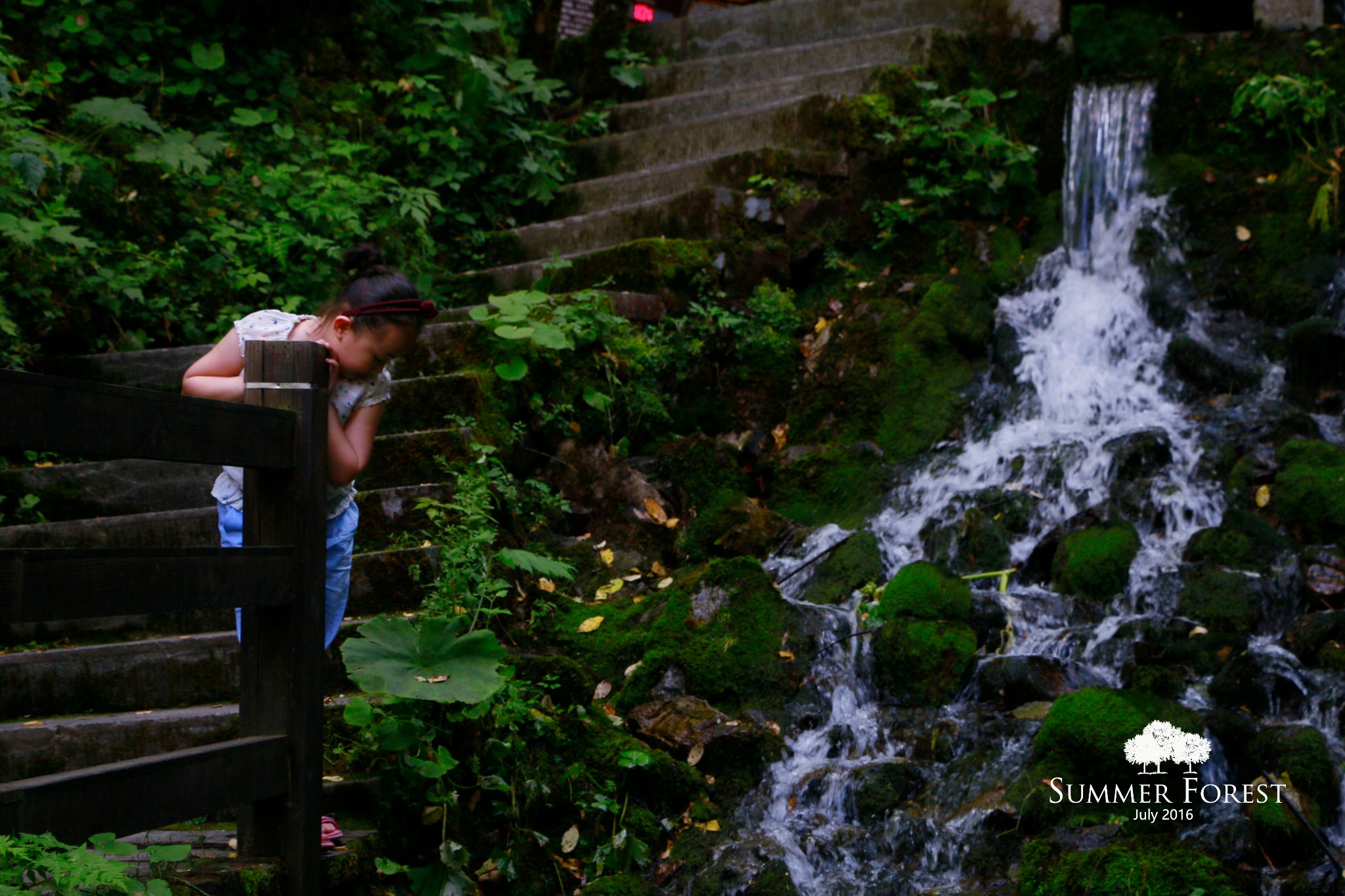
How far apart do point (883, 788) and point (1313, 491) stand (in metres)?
3.09

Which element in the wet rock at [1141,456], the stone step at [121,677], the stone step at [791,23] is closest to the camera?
the stone step at [121,677]

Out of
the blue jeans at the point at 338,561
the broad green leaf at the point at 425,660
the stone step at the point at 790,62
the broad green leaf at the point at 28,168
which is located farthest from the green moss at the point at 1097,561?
the broad green leaf at the point at 28,168

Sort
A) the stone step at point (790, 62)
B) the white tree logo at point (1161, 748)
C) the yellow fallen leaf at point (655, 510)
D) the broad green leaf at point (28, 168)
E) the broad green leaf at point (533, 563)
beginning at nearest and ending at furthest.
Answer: the white tree logo at point (1161, 748) → the broad green leaf at point (533, 563) → the broad green leaf at point (28, 168) → the yellow fallen leaf at point (655, 510) → the stone step at point (790, 62)

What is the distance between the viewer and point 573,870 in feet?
12.2

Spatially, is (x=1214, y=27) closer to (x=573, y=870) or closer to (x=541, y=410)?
(x=541, y=410)

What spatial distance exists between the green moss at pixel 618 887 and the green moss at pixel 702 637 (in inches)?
42.0

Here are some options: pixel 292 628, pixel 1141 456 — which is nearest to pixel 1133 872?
pixel 292 628

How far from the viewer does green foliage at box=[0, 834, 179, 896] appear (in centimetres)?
Result: 202

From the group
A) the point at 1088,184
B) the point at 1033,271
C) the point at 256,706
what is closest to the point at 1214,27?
the point at 1088,184

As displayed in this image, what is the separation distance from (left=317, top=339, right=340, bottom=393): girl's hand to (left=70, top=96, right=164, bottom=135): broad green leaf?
451 centimetres

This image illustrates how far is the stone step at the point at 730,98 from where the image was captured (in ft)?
28.5

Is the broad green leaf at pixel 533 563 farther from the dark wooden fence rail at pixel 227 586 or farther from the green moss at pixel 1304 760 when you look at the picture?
the green moss at pixel 1304 760

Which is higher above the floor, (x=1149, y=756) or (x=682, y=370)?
(x=682, y=370)

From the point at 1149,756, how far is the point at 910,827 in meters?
0.94
